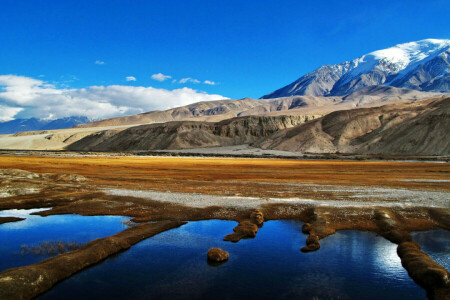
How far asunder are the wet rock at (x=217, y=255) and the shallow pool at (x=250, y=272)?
0.32m

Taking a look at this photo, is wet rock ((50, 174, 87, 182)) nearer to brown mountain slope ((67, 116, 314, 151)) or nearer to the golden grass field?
the golden grass field

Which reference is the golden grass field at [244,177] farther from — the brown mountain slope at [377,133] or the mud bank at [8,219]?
the brown mountain slope at [377,133]

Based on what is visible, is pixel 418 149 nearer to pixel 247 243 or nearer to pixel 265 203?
pixel 265 203

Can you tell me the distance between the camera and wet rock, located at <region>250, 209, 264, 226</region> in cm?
1923

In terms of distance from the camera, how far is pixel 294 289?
1094 centimetres

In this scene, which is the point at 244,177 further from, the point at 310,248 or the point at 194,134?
the point at 194,134

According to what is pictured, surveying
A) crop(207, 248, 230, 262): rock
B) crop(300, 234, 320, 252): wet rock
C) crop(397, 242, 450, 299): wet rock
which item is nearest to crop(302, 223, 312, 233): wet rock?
crop(300, 234, 320, 252): wet rock

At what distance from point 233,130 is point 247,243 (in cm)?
15584

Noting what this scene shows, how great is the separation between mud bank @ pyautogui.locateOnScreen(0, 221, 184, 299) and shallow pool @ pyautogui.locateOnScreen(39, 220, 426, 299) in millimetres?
394

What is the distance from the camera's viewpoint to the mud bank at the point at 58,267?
34.2 feet

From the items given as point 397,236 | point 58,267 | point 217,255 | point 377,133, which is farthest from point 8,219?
point 377,133

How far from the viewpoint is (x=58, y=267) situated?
1205 centimetres

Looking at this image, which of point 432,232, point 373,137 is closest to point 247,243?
point 432,232

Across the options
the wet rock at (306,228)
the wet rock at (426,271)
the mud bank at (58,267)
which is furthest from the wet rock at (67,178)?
the wet rock at (426,271)
